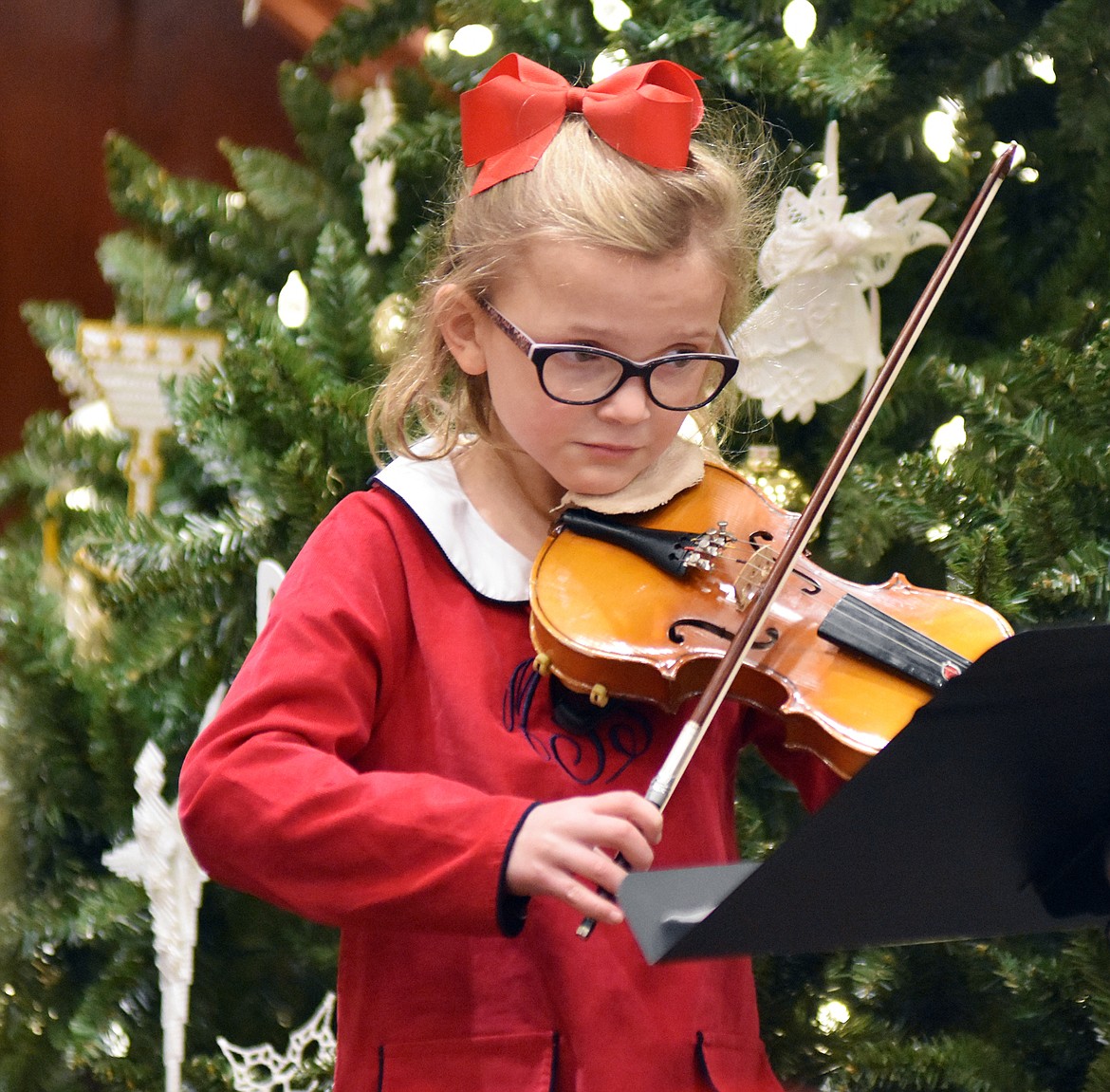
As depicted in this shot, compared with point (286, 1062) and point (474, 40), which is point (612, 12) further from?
point (286, 1062)

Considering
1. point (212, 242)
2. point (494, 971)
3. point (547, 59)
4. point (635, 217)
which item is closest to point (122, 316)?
point (212, 242)

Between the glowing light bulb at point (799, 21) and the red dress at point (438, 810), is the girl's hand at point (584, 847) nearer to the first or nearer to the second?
the red dress at point (438, 810)

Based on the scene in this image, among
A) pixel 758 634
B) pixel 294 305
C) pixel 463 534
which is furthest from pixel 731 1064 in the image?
pixel 294 305

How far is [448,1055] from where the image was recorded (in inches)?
30.4

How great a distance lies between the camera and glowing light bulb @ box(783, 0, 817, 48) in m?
1.32

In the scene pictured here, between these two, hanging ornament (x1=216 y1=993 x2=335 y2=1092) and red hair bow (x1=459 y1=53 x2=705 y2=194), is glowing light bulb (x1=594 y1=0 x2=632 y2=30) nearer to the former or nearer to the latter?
red hair bow (x1=459 y1=53 x2=705 y2=194)

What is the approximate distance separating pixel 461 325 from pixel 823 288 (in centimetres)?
54

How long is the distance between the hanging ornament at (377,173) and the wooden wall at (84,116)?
119 centimetres

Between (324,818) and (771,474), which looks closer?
(324,818)

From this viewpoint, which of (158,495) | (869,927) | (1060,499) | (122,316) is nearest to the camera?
(869,927)

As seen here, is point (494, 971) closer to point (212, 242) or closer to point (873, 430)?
point (873, 430)

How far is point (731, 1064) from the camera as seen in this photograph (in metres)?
0.81

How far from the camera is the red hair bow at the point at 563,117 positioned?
33.3 inches

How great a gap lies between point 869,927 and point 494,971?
0.82 ft
